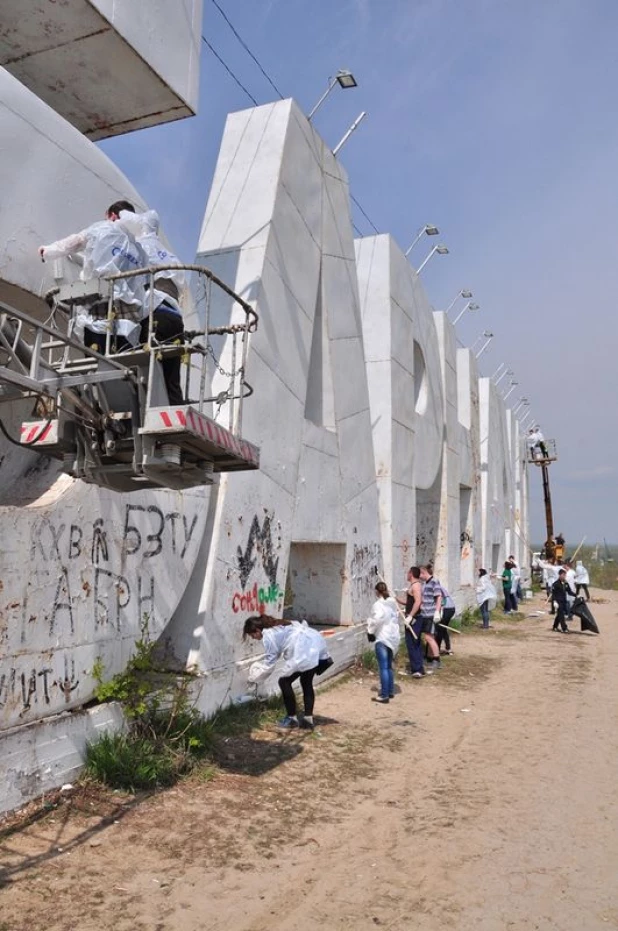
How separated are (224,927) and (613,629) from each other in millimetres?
17495

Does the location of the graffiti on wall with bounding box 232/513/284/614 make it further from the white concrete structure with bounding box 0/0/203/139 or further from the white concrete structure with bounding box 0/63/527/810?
the white concrete structure with bounding box 0/0/203/139

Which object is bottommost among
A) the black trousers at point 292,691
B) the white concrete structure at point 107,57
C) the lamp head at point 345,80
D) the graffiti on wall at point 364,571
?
the black trousers at point 292,691

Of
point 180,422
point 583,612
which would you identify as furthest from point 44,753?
point 583,612

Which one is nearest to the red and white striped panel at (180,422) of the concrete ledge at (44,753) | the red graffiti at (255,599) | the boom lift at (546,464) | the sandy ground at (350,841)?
the concrete ledge at (44,753)

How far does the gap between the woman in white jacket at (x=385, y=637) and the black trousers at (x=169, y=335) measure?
5293 millimetres

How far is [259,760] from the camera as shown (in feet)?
21.4

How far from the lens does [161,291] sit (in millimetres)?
4797

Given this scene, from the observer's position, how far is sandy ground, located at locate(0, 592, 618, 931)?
3.97m

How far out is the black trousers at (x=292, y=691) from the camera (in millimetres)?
7500

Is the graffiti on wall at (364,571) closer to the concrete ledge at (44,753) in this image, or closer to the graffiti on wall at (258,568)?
the graffiti on wall at (258,568)

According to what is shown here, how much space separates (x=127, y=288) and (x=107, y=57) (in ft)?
11.3

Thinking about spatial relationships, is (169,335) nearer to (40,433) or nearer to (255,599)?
(40,433)

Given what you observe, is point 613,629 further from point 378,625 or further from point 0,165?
point 0,165

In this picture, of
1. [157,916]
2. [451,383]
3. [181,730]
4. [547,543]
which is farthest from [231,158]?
[547,543]
